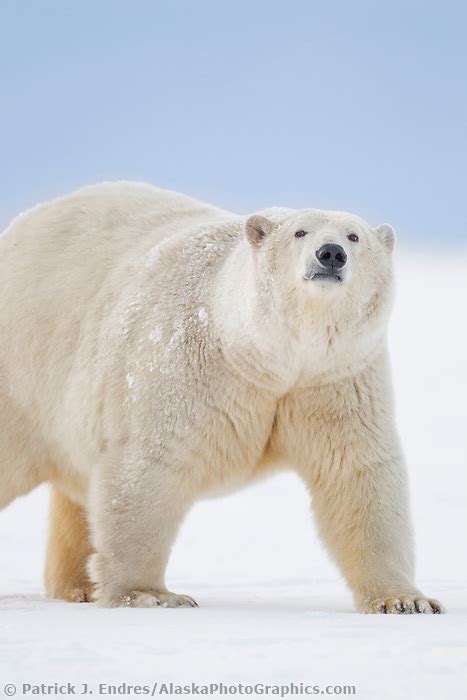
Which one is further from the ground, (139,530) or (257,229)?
(257,229)

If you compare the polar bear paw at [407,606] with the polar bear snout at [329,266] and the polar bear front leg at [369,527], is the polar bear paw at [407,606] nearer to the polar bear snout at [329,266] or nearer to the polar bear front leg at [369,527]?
the polar bear front leg at [369,527]

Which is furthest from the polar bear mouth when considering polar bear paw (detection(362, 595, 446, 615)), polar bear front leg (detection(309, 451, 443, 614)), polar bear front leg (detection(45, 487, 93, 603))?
polar bear front leg (detection(45, 487, 93, 603))

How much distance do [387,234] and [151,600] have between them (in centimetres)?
250

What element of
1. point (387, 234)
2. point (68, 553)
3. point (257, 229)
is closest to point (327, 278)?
point (257, 229)

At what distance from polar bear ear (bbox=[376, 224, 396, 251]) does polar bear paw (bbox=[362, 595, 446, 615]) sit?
6.66ft

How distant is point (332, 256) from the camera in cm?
633

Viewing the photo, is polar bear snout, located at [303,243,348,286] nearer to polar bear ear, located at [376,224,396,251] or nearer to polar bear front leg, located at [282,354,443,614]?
polar bear ear, located at [376,224,396,251]

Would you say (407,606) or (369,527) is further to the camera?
(369,527)

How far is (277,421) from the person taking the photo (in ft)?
23.2

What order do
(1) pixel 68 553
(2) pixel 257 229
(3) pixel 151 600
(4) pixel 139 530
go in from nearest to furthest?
(3) pixel 151 600 < (4) pixel 139 530 < (2) pixel 257 229 < (1) pixel 68 553

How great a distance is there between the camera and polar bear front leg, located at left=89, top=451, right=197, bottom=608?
672 cm

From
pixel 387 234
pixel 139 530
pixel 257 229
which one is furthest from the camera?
pixel 387 234

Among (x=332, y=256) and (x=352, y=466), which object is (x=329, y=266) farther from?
(x=352, y=466)

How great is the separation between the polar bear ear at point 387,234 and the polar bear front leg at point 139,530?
1.83 metres
